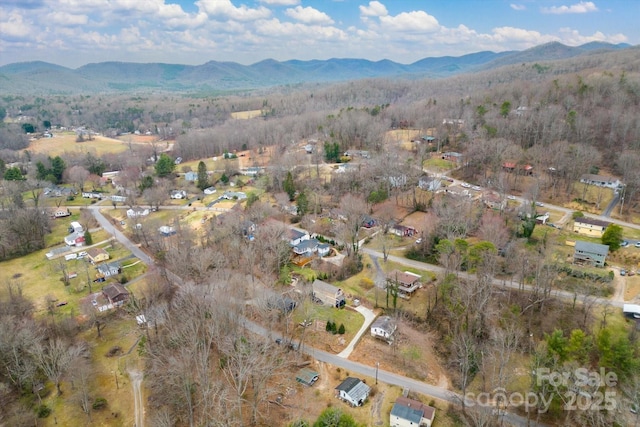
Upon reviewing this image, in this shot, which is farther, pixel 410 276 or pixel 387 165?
pixel 387 165

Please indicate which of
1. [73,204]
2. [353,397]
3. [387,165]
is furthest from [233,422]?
[73,204]

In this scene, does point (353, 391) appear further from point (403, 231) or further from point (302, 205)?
point (302, 205)

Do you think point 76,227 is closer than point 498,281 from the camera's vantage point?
No

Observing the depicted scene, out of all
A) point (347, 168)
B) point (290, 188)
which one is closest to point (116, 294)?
point (290, 188)

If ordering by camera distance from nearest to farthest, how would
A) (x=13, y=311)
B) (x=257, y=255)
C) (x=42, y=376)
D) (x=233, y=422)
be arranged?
(x=233, y=422) → (x=42, y=376) → (x=13, y=311) → (x=257, y=255)

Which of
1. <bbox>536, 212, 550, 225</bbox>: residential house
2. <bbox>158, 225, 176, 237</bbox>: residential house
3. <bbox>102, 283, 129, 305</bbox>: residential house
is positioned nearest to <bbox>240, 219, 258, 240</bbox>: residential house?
<bbox>158, 225, 176, 237</bbox>: residential house

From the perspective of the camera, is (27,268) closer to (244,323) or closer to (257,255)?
(257,255)

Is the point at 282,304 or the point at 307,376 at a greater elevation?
the point at 282,304
